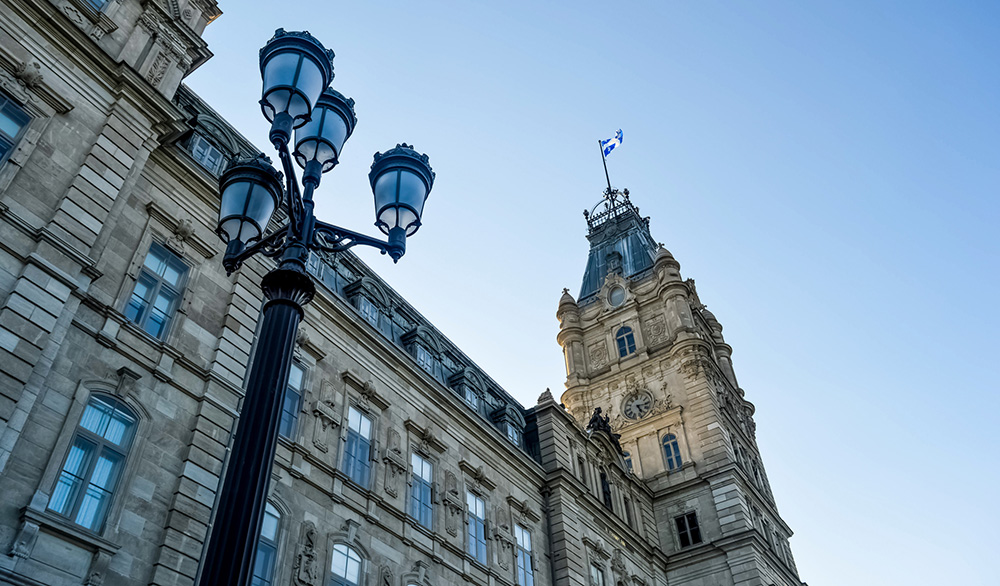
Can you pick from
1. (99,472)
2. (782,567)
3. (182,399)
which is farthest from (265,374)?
(782,567)

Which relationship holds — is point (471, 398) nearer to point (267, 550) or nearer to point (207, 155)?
point (267, 550)

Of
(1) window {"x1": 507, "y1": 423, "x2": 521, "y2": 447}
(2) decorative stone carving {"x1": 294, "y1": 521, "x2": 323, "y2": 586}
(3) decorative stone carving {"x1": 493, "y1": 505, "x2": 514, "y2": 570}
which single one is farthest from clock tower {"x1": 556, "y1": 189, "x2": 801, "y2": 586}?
(2) decorative stone carving {"x1": 294, "y1": 521, "x2": 323, "y2": 586}

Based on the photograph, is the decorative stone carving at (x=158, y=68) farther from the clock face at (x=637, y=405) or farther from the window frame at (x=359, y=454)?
the clock face at (x=637, y=405)

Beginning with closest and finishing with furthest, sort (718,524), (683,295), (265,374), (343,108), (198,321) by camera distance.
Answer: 1. (265,374)
2. (343,108)
3. (198,321)
4. (718,524)
5. (683,295)

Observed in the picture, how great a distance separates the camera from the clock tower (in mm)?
39500

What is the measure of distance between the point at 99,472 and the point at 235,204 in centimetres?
866

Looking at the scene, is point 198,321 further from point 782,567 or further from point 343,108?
point 782,567

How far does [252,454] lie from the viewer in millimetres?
7121

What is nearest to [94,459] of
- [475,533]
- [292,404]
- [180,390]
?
[180,390]

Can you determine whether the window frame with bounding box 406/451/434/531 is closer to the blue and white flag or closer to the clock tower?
the clock tower

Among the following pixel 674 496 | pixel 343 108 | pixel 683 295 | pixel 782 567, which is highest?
pixel 683 295

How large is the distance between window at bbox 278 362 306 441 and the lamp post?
1085cm

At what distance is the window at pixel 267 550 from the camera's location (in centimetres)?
1786

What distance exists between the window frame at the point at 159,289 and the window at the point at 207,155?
10.3 ft
